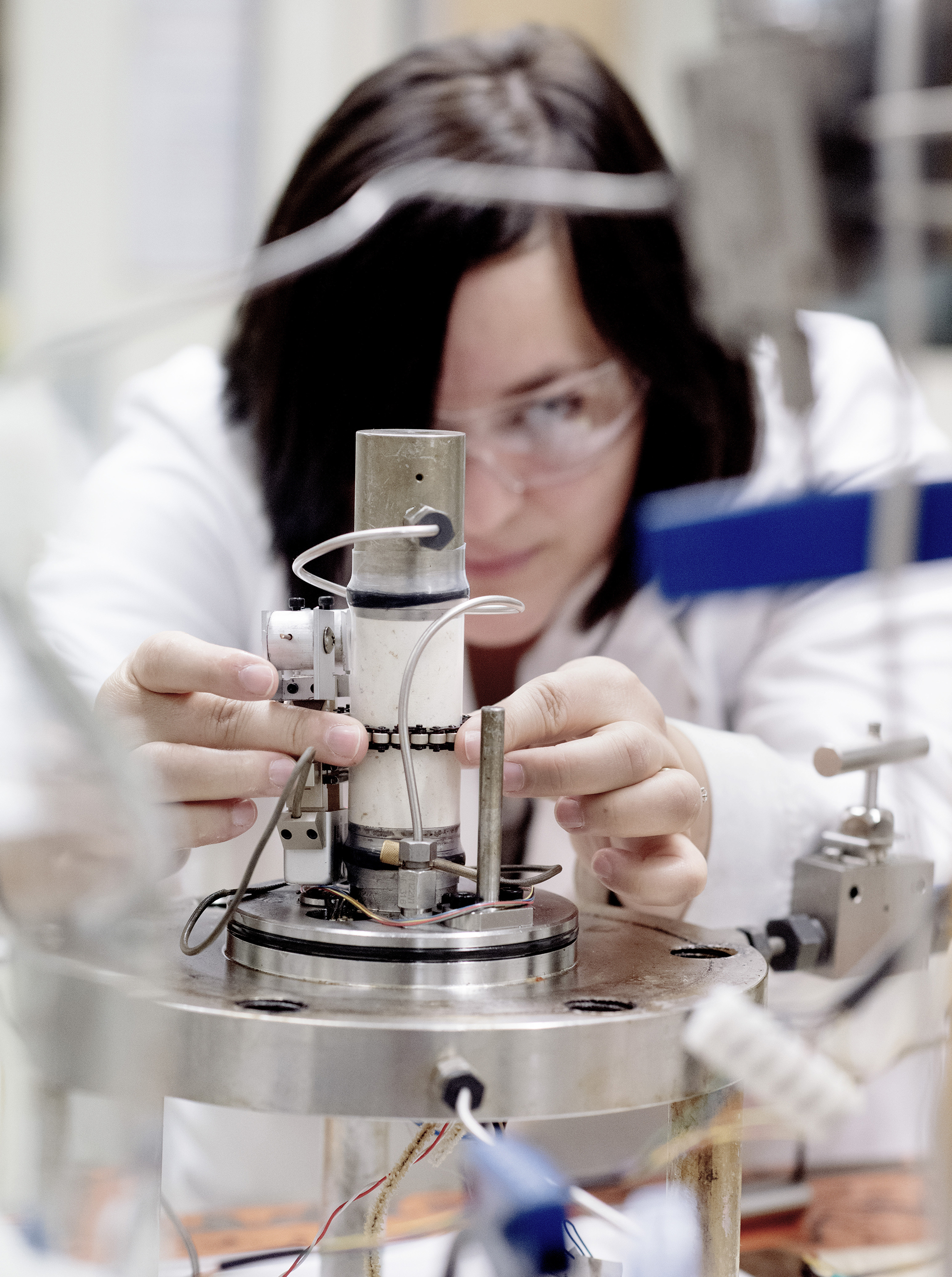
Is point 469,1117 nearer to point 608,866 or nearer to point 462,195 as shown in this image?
point 608,866

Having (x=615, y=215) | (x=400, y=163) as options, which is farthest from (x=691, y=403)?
(x=400, y=163)

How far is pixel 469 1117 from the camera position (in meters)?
0.40

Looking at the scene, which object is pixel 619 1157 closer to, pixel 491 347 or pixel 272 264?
pixel 491 347

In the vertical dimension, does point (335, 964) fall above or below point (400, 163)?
below

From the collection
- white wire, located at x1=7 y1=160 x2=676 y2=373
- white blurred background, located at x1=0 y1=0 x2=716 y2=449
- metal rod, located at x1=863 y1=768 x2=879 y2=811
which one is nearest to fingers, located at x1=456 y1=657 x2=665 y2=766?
metal rod, located at x1=863 y1=768 x2=879 y2=811

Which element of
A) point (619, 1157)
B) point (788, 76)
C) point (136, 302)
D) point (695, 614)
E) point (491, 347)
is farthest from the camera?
point (136, 302)

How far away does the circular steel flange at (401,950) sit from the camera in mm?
451

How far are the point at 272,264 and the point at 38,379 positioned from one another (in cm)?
36

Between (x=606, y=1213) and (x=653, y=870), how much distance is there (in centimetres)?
18

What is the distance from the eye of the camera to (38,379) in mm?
1259

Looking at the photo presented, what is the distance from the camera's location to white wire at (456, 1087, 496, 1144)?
1.28 ft

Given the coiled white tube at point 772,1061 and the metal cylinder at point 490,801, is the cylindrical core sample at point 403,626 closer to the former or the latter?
the metal cylinder at point 490,801

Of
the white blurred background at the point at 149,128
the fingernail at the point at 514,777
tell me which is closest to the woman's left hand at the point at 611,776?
the fingernail at the point at 514,777

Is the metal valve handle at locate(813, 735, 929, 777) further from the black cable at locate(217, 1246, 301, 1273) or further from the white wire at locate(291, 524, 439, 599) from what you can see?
the black cable at locate(217, 1246, 301, 1273)
